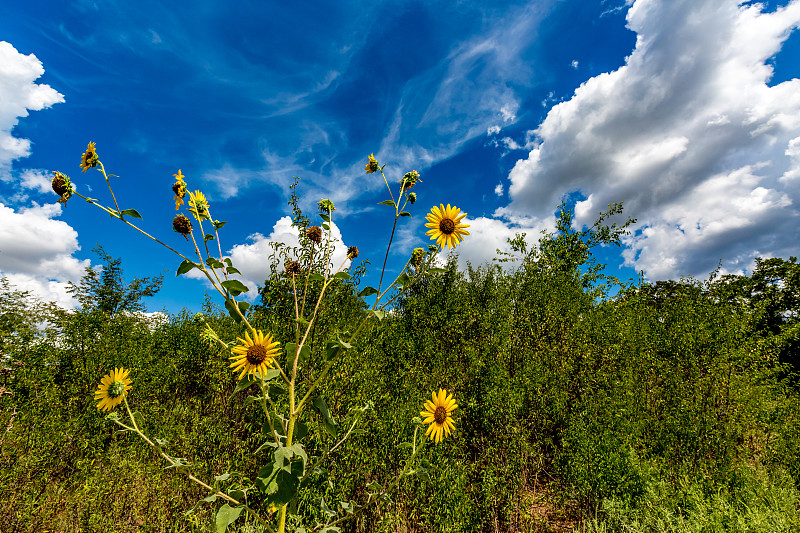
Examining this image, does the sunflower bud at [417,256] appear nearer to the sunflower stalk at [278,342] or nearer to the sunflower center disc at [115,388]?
the sunflower stalk at [278,342]

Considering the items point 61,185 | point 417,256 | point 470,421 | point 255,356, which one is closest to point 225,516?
point 255,356

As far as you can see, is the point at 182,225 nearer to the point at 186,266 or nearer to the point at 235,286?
the point at 186,266

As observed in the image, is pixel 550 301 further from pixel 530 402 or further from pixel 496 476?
pixel 496 476

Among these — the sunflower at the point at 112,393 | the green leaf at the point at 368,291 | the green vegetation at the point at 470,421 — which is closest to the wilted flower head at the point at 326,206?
the green leaf at the point at 368,291

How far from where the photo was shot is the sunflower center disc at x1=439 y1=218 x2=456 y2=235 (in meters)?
1.57

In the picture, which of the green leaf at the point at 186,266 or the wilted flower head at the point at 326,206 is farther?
the wilted flower head at the point at 326,206

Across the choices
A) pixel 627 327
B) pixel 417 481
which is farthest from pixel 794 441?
pixel 417 481

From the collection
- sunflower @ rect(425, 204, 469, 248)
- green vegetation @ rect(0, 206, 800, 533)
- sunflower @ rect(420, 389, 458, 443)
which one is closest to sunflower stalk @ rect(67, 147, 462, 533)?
sunflower @ rect(425, 204, 469, 248)

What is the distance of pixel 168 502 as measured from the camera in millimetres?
4637

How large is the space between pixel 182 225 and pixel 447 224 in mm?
1018

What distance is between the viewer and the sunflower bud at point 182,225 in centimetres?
119

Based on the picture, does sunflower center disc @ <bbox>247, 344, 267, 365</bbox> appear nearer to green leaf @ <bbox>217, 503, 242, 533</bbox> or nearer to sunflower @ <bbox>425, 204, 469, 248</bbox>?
green leaf @ <bbox>217, 503, 242, 533</bbox>

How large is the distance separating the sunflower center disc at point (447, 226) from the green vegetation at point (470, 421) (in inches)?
75.6

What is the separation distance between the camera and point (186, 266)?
1125mm
